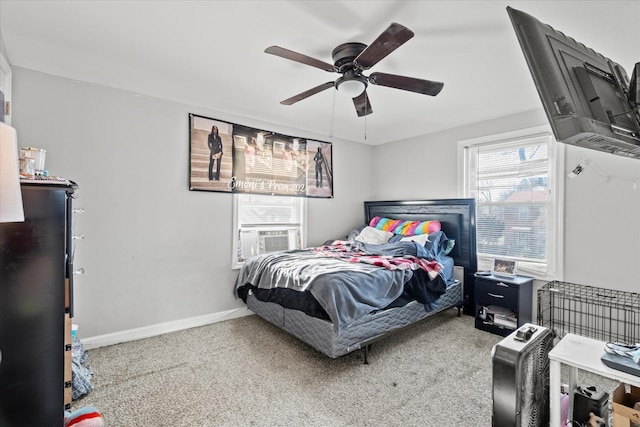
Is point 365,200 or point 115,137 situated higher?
point 115,137

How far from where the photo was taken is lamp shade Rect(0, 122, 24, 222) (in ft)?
2.99

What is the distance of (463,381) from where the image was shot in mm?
2189

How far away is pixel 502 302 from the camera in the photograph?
9.95ft

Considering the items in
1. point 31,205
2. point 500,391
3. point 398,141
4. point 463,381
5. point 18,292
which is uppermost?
point 398,141

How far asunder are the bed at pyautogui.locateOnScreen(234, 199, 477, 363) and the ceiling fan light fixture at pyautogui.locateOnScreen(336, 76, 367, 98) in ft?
4.66

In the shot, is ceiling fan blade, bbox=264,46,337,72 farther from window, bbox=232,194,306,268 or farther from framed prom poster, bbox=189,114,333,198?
window, bbox=232,194,306,268

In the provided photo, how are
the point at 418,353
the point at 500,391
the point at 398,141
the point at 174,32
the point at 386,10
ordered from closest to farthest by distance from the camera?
the point at 500,391 < the point at 386,10 < the point at 174,32 < the point at 418,353 < the point at 398,141

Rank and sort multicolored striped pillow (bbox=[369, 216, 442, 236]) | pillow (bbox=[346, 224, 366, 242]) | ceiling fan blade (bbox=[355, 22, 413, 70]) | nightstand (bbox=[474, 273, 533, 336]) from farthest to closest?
pillow (bbox=[346, 224, 366, 242])
multicolored striped pillow (bbox=[369, 216, 442, 236])
nightstand (bbox=[474, 273, 533, 336])
ceiling fan blade (bbox=[355, 22, 413, 70])

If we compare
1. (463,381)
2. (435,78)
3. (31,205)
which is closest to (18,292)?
(31,205)

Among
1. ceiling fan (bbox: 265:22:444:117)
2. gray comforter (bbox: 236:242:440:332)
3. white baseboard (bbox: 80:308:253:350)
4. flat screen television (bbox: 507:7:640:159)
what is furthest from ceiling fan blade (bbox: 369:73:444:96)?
white baseboard (bbox: 80:308:253:350)

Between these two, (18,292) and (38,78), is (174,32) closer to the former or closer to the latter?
(38,78)

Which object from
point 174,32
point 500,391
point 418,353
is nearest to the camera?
point 500,391

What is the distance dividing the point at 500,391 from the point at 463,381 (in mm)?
903

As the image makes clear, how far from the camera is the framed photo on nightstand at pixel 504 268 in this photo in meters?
3.21
